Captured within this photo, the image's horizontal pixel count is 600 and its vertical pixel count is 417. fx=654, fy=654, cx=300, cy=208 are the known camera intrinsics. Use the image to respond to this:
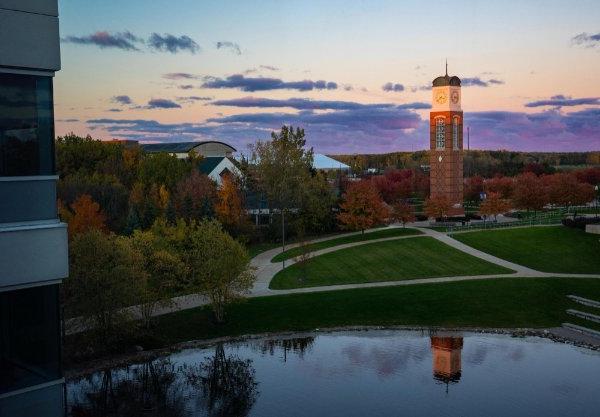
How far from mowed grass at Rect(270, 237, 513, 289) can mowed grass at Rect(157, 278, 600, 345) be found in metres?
3.08

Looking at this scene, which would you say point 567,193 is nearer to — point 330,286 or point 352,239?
point 352,239

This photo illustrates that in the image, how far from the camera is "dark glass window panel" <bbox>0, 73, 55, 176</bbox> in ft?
21.3

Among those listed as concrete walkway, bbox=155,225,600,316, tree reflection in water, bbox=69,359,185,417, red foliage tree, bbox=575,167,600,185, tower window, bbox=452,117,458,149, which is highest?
tower window, bbox=452,117,458,149

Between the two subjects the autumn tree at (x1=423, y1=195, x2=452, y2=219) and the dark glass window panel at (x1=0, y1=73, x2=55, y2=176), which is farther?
the autumn tree at (x1=423, y1=195, x2=452, y2=219)

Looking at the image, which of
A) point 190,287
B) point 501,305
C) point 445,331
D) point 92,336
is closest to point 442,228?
point 501,305

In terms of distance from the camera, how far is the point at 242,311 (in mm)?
31422

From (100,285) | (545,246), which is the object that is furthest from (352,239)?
(100,285)

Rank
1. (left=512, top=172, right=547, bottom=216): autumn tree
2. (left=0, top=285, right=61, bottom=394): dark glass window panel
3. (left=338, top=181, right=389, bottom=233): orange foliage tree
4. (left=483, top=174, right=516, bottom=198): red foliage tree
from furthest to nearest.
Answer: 1. (left=483, top=174, right=516, bottom=198): red foliage tree
2. (left=512, top=172, right=547, bottom=216): autumn tree
3. (left=338, top=181, right=389, bottom=233): orange foliage tree
4. (left=0, top=285, right=61, bottom=394): dark glass window panel

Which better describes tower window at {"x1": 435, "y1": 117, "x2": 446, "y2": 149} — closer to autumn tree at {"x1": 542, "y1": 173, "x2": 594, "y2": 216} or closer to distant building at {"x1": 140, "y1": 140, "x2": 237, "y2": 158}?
autumn tree at {"x1": 542, "y1": 173, "x2": 594, "y2": 216}

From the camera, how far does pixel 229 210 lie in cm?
5053

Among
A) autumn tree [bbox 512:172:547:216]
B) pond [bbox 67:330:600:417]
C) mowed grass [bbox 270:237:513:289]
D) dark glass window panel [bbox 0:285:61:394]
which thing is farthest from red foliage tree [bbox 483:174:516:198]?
dark glass window panel [bbox 0:285:61:394]

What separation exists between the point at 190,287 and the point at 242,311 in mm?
2981

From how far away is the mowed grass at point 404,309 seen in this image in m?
29.5

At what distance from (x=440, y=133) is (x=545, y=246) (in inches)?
820
